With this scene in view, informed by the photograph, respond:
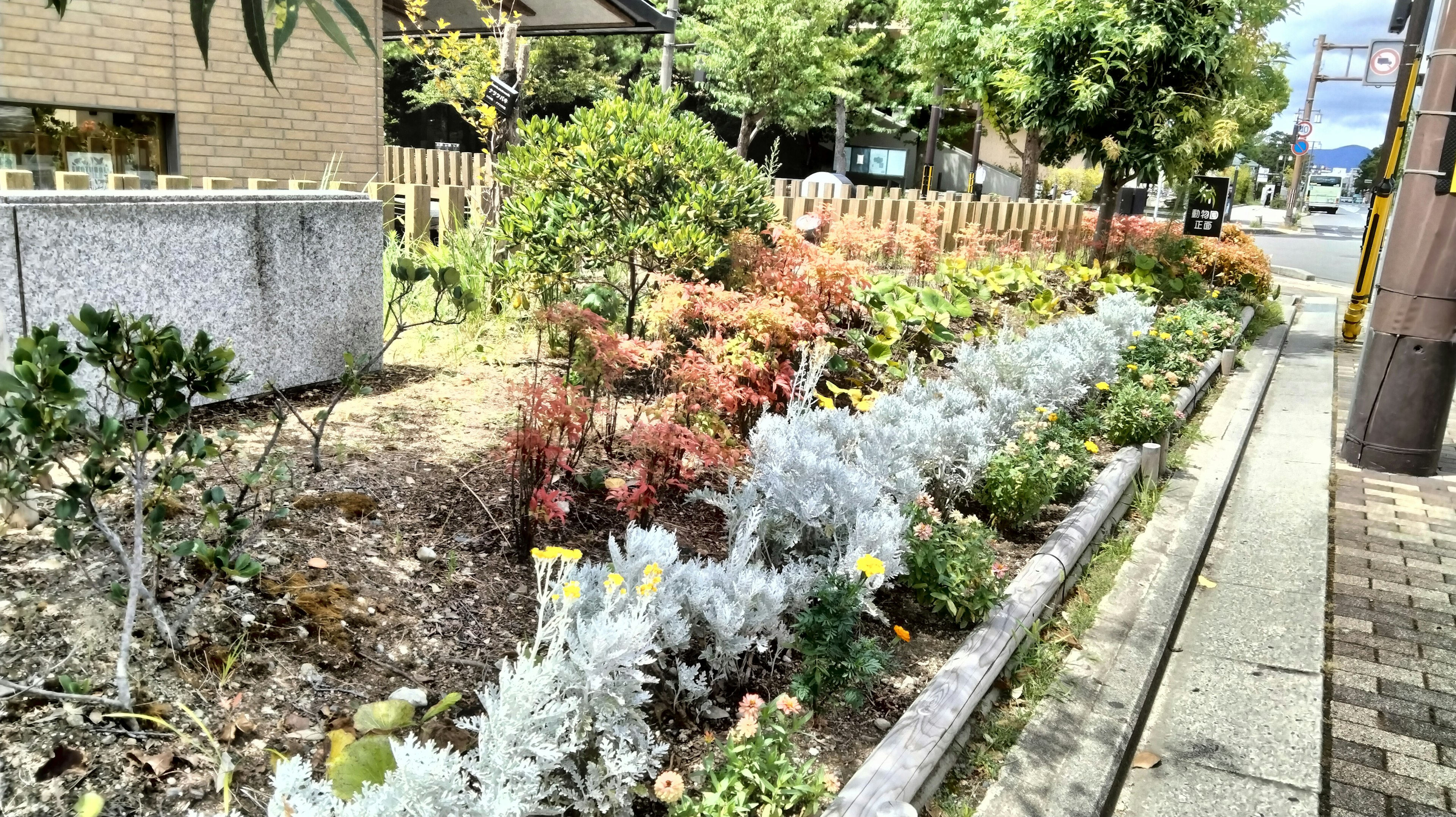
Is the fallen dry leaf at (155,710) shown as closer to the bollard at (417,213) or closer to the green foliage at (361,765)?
the green foliage at (361,765)

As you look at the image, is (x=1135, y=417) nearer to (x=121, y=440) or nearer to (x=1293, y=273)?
(x=121, y=440)

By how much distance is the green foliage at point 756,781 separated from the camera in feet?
7.54

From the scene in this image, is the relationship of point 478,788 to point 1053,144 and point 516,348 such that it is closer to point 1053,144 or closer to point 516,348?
point 516,348

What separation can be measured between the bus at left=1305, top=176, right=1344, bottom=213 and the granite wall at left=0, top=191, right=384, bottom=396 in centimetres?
6874

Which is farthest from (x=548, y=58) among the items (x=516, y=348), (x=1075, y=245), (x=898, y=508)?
(x=898, y=508)

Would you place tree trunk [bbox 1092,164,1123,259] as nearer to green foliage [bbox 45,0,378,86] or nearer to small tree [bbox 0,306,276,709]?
small tree [bbox 0,306,276,709]

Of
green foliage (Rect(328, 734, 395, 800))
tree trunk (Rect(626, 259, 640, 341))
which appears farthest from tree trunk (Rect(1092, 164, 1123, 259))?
green foliage (Rect(328, 734, 395, 800))

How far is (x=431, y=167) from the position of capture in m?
10.4

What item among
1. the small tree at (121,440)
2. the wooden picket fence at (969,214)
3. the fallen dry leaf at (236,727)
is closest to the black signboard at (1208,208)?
the wooden picket fence at (969,214)

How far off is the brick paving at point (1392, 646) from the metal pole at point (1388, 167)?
137 inches

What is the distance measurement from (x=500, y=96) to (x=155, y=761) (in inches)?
230

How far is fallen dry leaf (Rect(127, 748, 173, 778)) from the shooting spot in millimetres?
2088

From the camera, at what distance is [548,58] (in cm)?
3114

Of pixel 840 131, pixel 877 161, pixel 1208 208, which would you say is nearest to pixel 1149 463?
pixel 1208 208
